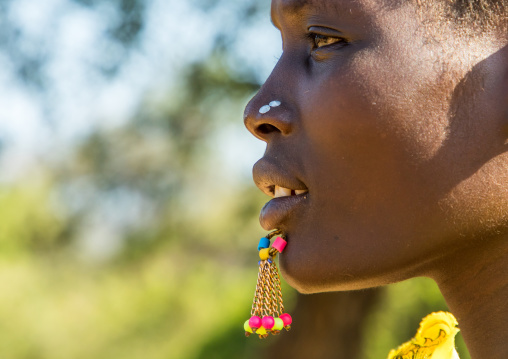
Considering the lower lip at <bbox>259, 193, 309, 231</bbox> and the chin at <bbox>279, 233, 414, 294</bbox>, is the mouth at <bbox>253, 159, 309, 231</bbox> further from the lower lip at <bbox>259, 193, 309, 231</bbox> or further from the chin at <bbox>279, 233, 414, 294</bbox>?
the chin at <bbox>279, 233, 414, 294</bbox>

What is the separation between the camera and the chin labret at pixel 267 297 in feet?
6.79

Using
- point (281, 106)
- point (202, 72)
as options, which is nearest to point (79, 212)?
point (202, 72)

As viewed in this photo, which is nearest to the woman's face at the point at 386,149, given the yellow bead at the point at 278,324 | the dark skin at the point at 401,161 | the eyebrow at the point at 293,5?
the dark skin at the point at 401,161

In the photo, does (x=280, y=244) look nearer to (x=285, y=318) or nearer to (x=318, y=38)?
(x=285, y=318)

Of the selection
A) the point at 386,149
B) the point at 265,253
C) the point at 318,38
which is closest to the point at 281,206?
the point at 265,253

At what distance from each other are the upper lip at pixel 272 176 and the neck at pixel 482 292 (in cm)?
44

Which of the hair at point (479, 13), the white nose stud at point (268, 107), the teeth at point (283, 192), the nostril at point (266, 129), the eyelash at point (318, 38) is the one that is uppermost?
the eyelash at point (318, 38)

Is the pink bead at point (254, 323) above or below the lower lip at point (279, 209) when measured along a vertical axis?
below

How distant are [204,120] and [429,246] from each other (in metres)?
5.62

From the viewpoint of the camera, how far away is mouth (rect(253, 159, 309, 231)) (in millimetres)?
1894

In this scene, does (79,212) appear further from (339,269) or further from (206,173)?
(339,269)

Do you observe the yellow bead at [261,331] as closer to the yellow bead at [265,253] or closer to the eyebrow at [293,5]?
the yellow bead at [265,253]

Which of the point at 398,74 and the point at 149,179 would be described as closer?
the point at 398,74

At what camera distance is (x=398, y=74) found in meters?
1.80
